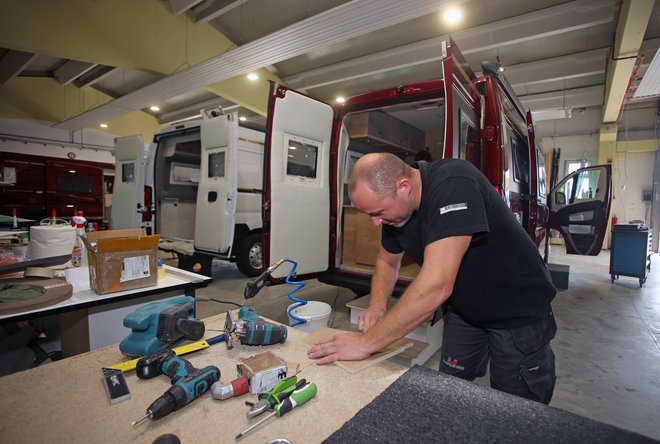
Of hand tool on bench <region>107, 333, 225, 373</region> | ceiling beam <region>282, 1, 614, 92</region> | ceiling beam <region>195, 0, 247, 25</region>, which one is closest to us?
hand tool on bench <region>107, 333, 225, 373</region>

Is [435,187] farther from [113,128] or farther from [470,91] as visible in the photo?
[113,128]

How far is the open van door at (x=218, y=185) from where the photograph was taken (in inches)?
156

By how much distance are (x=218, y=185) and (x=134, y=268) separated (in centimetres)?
251

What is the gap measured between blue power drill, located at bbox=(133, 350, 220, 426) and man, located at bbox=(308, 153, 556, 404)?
1.21 ft

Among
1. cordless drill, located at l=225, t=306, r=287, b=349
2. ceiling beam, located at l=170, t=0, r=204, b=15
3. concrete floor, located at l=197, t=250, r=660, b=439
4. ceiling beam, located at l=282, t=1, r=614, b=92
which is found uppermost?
ceiling beam, located at l=170, t=0, r=204, b=15

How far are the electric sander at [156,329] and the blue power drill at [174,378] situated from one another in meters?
0.09

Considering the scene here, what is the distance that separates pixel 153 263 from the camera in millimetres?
1807

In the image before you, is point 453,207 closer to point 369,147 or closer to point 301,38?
point 369,147

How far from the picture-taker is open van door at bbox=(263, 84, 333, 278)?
299 cm

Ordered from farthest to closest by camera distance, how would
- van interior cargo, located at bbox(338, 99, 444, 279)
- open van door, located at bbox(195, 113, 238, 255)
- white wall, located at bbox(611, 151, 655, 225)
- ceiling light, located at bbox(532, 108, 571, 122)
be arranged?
white wall, located at bbox(611, 151, 655, 225), ceiling light, located at bbox(532, 108, 571, 122), open van door, located at bbox(195, 113, 238, 255), van interior cargo, located at bbox(338, 99, 444, 279)

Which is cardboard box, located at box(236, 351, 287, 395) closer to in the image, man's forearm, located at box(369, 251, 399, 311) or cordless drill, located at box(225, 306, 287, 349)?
cordless drill, located at box(225, 306, 287, 349)

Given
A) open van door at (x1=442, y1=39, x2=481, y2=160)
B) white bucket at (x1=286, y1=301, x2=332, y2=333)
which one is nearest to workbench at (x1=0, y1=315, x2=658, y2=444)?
white bucket at (x1=286, y1=301, x2=332, y2=333)

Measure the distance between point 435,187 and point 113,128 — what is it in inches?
511

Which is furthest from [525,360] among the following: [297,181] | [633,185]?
[633,185]
